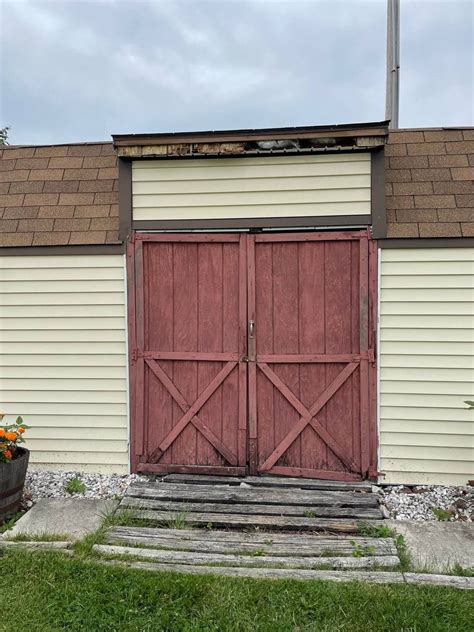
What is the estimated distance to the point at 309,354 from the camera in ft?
12.8

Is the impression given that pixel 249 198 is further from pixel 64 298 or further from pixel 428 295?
pixel 64 298

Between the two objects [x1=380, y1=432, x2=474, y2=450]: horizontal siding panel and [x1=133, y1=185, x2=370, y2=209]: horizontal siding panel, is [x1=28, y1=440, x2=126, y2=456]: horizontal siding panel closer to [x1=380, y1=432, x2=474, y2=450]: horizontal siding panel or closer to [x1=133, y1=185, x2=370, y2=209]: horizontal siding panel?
[x1=133, y1=185, x2=370, y2=209]: horizontal siding panel

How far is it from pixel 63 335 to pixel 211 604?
269 cm

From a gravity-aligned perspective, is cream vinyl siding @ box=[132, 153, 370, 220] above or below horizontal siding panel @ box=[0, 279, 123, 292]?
above

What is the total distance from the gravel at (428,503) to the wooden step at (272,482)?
224 millimetres

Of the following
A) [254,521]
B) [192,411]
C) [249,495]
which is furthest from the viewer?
[192,411]

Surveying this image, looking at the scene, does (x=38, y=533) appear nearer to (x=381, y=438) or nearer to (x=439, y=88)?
(x=381, y=438)

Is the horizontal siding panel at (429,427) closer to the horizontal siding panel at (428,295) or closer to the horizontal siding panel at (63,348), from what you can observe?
the horizontal siding panel at (428,295)

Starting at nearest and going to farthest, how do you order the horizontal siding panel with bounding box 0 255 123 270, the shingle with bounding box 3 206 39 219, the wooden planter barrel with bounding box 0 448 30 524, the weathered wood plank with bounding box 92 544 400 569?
the weathered wood plank with bounding box 92 544 400 569, the wooden planter barrel with bounding box 0 448 30 524, the horizontal siding panel with bounding box 0 255 123 270, the shingle with bounding box 3 206 39 219

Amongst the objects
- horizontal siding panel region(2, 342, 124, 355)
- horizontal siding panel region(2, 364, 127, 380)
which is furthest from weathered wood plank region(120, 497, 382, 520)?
horizontal siding panel region(2, 342, 124, 355)

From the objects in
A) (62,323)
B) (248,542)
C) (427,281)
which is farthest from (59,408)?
(427,281)

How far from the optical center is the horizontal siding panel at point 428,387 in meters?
3.78

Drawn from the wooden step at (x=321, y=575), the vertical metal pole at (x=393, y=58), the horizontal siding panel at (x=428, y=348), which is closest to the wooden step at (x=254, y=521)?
the wooden step at (x=321, y=575)

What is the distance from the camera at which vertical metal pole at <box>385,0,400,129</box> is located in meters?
7.72
